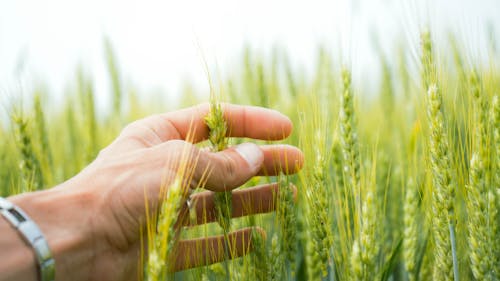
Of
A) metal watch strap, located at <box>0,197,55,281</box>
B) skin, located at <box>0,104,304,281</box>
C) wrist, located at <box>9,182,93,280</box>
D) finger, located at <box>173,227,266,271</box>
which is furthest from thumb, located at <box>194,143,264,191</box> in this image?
metal watch strap, located at <box>0,197,55,281</box>

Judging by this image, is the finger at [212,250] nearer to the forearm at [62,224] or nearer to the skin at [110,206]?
the skin at [110,206]

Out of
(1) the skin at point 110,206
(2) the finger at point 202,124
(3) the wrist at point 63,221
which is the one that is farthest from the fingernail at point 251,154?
(3) the wrist at point 63,221

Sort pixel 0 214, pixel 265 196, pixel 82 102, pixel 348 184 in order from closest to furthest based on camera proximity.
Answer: pixel 0 214 < pixel 348 184 < pixel 265 196 < pixel 82 102

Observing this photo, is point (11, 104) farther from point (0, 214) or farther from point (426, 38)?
point (426, 38)

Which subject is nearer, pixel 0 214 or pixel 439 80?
pixel 0 214

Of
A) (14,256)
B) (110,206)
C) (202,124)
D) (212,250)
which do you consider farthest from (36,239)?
(202,124)

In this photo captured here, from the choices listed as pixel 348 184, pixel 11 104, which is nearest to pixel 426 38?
pixel 348 184

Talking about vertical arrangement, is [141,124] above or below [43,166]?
above
